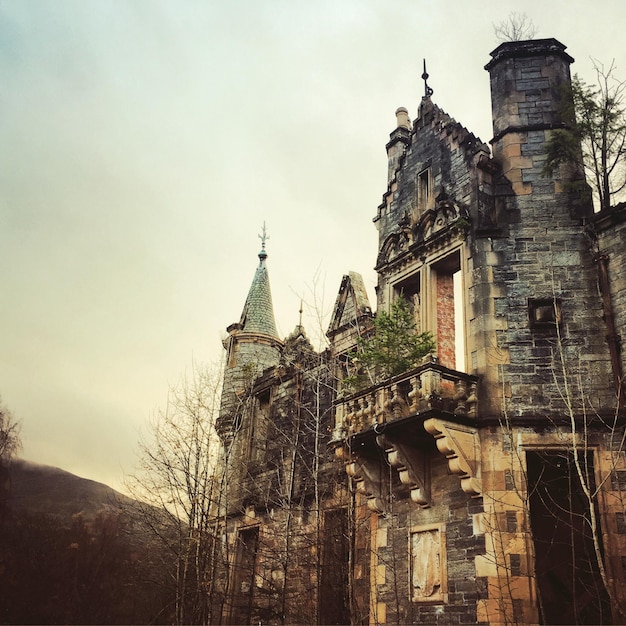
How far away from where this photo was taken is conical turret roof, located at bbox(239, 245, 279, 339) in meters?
24.2

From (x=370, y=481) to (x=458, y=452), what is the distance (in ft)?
7.63

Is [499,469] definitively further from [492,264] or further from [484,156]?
[484,156]

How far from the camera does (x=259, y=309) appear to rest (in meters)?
24.9

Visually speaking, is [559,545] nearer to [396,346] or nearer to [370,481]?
[370,481]

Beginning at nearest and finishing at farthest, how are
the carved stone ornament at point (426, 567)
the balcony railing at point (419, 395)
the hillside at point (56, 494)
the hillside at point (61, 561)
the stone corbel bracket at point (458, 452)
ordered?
the stone corbel bracket at point (458, 452) < the carved stone ornament at point (426, 567) < the balcony railing at point (419, 395) < the hillside at point (61, 561) < the hillside at point (56, 494)

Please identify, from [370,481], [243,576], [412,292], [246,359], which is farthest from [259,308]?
[370,481]

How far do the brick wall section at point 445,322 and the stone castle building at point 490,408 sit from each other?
0.13 feet

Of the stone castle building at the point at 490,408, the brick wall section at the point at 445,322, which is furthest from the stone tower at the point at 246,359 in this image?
the brick wall section at the point at 445,322

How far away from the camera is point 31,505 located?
137ft

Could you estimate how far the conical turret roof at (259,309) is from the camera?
24203 millimetres

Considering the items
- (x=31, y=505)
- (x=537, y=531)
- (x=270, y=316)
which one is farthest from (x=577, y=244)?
(x=31, y=505)

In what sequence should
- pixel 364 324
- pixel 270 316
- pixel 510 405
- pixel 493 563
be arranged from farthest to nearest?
1. pixel 270 316
2. pixel 364 324
3. pixel 510 405
4. pixel 493 563

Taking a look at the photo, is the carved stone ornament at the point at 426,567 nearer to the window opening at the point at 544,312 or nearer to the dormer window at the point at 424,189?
the window opening at the point at 544,312

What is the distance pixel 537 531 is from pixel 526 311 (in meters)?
4.20
